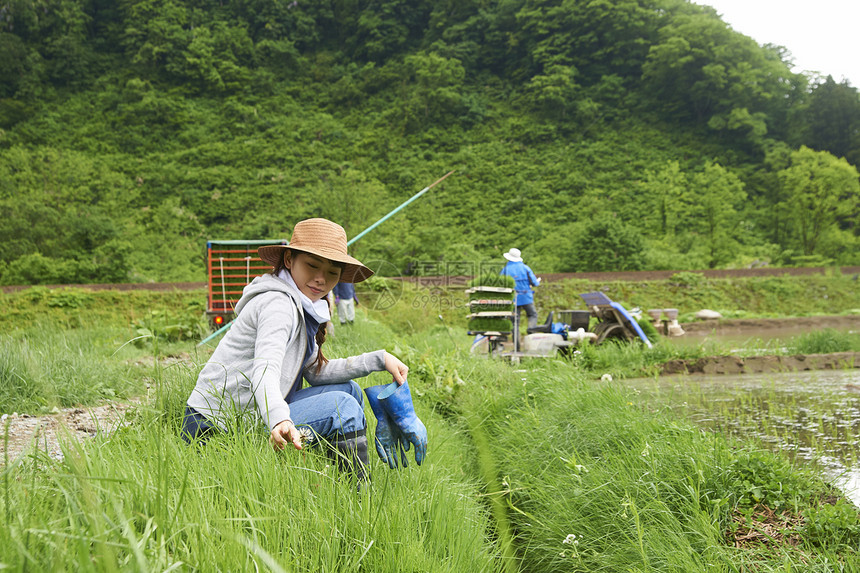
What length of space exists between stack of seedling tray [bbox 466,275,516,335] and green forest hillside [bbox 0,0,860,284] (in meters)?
15.7

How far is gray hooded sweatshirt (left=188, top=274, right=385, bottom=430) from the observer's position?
213 centimetres

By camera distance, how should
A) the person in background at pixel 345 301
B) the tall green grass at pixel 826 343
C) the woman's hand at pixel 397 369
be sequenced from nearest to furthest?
1. the woman's hand at pixel 397 369
2. the tall green grass at pixel 826 343
3. the person in background at pixel 345 301

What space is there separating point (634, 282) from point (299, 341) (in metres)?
19.7

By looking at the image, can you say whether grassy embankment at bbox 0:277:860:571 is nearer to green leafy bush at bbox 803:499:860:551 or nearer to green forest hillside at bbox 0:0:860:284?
green leafy bush at bbox 803:499:860:551

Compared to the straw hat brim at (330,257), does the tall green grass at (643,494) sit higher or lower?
lower

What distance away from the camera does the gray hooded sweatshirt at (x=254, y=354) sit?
213 cm

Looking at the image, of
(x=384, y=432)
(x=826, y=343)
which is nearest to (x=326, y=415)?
(x=384, y=432)

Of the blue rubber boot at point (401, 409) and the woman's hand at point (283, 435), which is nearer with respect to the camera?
the woman's hand at point (283, 435)

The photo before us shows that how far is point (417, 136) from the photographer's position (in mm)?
45094

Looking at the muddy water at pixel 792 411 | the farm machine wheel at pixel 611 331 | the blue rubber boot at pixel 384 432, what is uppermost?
the blue rubber boot at pixel 384 432

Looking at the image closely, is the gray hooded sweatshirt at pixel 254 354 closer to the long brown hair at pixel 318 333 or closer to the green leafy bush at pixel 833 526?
the long brown hair at pixel 318 333

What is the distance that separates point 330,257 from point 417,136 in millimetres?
44319

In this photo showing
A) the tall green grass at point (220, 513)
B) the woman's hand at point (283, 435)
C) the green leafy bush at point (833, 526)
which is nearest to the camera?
the tall green grass at point (220, 513)

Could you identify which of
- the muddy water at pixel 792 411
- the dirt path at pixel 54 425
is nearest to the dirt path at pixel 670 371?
the dirt path at pixel 54 425
